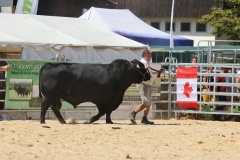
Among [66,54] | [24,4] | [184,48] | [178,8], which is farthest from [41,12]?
[178,8]

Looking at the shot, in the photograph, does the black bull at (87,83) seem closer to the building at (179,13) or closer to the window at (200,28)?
the building at (179,13)

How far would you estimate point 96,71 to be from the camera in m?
17.6

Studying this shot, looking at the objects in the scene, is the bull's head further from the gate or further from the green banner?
the gate

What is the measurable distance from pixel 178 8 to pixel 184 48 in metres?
25.4

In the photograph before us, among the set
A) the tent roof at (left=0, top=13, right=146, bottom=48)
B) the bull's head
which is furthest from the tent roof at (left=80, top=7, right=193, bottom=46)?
the bull's head

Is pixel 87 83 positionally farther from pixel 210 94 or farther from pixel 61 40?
pixel 61 40

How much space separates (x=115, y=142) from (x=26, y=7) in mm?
15727

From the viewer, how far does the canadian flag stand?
21.4m

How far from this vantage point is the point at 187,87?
21.5 metres

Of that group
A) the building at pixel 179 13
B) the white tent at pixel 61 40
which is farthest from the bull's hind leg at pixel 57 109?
the building at pixel 179 13

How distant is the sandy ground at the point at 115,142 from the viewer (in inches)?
472

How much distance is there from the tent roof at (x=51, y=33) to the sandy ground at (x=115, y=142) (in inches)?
222

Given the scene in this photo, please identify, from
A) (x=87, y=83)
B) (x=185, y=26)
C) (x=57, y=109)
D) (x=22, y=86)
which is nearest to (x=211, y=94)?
(x=87, y=83)

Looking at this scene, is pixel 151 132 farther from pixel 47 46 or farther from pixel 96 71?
pixel 47 46
